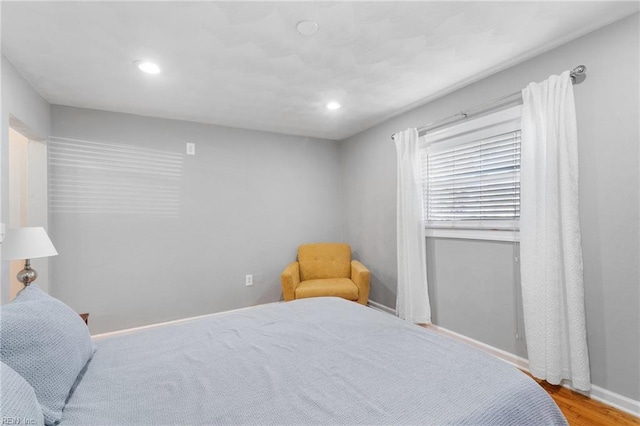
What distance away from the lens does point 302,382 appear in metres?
1.15

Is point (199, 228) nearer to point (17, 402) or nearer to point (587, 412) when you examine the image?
point (17, 402)

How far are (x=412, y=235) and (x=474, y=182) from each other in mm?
778

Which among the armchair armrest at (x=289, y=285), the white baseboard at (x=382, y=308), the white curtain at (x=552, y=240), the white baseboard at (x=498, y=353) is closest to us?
the white curtain at (x=552, y=240)

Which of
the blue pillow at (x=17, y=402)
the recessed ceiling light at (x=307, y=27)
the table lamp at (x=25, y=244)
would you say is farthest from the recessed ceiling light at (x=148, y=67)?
the blue pillow at (x=17, y=402)

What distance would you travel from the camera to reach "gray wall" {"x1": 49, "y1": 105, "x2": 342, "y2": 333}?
312 centimetres

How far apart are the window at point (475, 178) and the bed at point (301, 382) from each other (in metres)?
1.49

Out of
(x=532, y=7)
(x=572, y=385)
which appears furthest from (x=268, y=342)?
(x=532, y=7)

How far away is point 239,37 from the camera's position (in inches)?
77.5

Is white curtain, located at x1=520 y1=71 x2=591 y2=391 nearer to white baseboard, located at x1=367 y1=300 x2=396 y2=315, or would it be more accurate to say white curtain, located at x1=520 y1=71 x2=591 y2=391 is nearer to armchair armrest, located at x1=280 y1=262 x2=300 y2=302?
white baseboard, located at x1=367 y1=300 x2=396 y2=315

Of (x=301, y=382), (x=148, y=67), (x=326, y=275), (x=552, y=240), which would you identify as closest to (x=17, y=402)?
(x=301, y=382)

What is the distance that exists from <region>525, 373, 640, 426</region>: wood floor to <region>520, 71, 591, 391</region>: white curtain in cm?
10

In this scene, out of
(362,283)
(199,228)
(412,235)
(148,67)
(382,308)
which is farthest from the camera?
(382,308)

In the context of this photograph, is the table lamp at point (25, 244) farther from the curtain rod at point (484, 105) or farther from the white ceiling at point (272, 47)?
the curtain rod at point (484, 105)

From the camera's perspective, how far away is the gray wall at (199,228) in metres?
3.12
